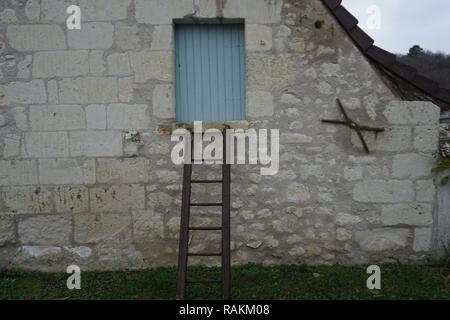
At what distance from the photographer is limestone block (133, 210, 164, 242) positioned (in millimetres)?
3742

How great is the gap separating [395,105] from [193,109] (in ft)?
6.95

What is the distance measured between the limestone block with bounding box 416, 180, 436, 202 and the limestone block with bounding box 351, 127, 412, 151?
41cm

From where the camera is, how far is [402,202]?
3.70m

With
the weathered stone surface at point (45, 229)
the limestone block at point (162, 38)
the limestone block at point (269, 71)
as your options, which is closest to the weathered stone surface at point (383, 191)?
the limestone block at point (269, 71)

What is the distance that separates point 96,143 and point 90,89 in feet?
1.85

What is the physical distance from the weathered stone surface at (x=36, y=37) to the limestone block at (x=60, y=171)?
3.88 ft

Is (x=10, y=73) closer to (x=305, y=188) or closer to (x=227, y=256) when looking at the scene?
(x=227, y=256)

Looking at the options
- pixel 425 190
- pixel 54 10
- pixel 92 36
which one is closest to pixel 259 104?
pixel 92 36

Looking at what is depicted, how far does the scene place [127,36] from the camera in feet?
11.9

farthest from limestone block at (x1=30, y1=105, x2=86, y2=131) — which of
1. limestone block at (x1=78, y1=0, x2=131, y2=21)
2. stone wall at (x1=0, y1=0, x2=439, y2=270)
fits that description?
limestone block at (x1=78, y1=0, x2=131, y2=21)

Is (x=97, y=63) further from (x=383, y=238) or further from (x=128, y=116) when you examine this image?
(x=383, y=238)

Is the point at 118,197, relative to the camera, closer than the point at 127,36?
No

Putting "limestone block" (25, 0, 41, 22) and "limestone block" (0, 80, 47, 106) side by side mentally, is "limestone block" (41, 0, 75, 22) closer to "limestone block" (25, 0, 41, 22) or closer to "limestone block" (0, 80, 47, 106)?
"limestone block" (25, 0, 41, 22)
